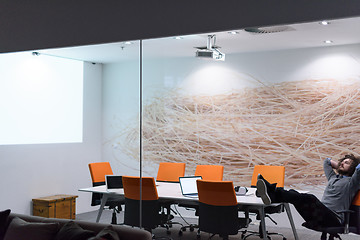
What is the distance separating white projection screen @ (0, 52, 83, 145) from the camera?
449 cm

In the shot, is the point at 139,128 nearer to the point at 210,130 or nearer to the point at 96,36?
the point at 210,130

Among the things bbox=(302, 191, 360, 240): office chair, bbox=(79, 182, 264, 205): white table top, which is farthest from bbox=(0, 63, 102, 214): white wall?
bbox=(302, 191, 360, 240): office chair

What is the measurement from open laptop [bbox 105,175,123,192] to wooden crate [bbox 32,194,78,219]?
37 cm

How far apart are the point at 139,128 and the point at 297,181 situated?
1518mm

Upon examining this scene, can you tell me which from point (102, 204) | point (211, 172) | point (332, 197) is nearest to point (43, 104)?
point (102, 204)

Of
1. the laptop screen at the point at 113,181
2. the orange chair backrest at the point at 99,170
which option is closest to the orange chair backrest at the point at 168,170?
the laptop screen at the point at 113,181

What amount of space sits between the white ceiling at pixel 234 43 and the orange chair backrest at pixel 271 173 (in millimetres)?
1055

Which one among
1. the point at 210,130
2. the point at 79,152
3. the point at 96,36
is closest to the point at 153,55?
the point at 96,36

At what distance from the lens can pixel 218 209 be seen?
446 cm

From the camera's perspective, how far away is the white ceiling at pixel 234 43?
3395mm

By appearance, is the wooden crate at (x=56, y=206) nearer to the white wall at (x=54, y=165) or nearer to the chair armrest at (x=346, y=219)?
the white wall at (x=54, y=165)

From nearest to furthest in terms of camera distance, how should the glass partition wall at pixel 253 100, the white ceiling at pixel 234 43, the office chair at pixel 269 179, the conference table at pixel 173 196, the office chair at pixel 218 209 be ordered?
the white ceiling at pixel 234 43
the glass partition wall at pixel 253 100
the office chair at pixel 269 179
the conference table at pixel 173 196
the office chair at pixel 218 209

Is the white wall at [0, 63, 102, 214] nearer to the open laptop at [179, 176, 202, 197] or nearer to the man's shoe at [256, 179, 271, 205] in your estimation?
the open laptop at [179, 176, 202, 197]

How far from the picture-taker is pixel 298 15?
3.17 m
